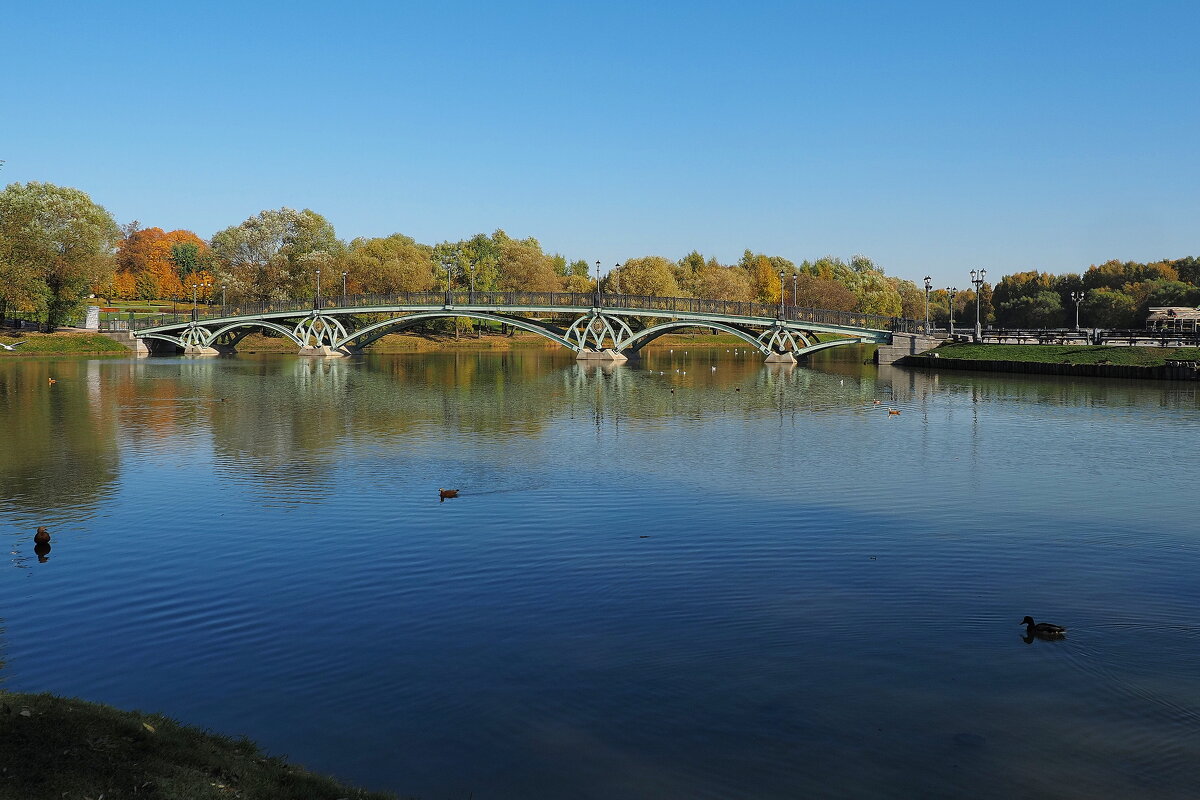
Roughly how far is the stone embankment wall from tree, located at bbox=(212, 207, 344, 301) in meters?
81.4

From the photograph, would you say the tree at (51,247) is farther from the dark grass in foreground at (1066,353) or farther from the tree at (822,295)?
the tree at (822,295)

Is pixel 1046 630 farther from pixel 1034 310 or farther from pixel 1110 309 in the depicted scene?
pixel 1034 310

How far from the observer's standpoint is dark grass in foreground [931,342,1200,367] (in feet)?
239

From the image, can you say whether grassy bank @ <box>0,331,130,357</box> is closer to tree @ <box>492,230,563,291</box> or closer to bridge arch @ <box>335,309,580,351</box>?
bridge arch @ <box>335,309,580,351</box>

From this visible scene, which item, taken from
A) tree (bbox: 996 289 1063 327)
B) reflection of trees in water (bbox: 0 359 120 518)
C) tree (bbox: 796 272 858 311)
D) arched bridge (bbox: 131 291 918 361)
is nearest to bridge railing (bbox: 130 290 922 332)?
arched bridge (bbox: 131 291 918 361)

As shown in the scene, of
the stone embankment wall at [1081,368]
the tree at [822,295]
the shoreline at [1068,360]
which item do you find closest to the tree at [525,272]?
the tree at [822,295]

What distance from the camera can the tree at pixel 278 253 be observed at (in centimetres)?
13225

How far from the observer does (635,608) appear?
15352 millimetres

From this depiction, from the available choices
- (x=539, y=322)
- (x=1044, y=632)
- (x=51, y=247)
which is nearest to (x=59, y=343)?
(x=51, y=247)

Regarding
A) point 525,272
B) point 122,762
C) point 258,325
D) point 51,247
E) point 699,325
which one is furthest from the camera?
point 525,272

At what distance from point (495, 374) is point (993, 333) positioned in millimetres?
48958

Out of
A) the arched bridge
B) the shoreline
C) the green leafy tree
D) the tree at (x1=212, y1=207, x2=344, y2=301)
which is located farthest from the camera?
the green leafy tree

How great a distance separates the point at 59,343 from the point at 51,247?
1022 centimetres

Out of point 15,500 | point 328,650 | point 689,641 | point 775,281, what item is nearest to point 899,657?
point 689,641
